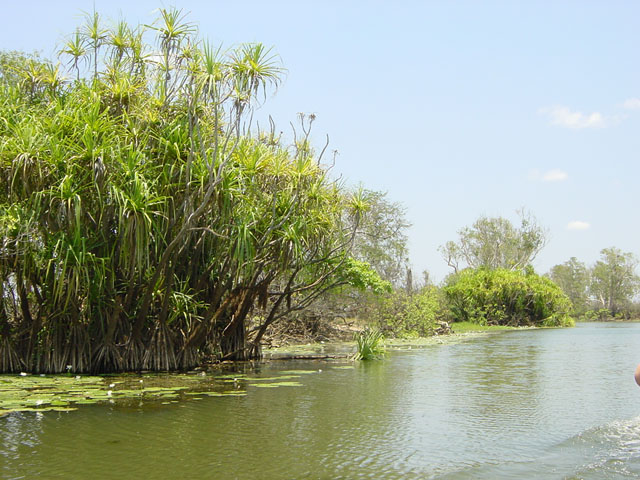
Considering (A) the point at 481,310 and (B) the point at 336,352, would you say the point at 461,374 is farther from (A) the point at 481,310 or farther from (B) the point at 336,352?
(A) the point at 481,310

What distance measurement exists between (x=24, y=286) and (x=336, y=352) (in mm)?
7756

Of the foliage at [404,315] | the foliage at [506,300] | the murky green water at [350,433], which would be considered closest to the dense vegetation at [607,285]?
the foliage at [506,300]

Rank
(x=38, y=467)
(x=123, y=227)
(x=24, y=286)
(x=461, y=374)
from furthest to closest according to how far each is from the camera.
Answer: (x=461, y=374)
(x=24, y=286)
(x=123, y=227)
(x=38, y=467)

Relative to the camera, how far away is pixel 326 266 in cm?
1434

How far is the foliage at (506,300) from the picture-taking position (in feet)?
116

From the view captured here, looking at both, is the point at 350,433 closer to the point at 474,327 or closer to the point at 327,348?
the point at 327,348

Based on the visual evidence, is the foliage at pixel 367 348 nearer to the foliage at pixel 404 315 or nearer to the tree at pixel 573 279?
the foliage at pixel 404 315

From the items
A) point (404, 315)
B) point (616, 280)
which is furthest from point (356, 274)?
point (616, 280)

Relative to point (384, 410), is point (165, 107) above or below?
above

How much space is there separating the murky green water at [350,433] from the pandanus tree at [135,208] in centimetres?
214

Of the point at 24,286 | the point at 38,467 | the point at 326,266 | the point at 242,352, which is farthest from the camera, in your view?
the point at 326,266

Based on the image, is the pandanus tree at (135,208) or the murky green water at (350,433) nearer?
the murky green water at (350,433)

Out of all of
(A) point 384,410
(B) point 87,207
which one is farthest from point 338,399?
(B) point 87,207

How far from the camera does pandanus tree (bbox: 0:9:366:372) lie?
385 inches
